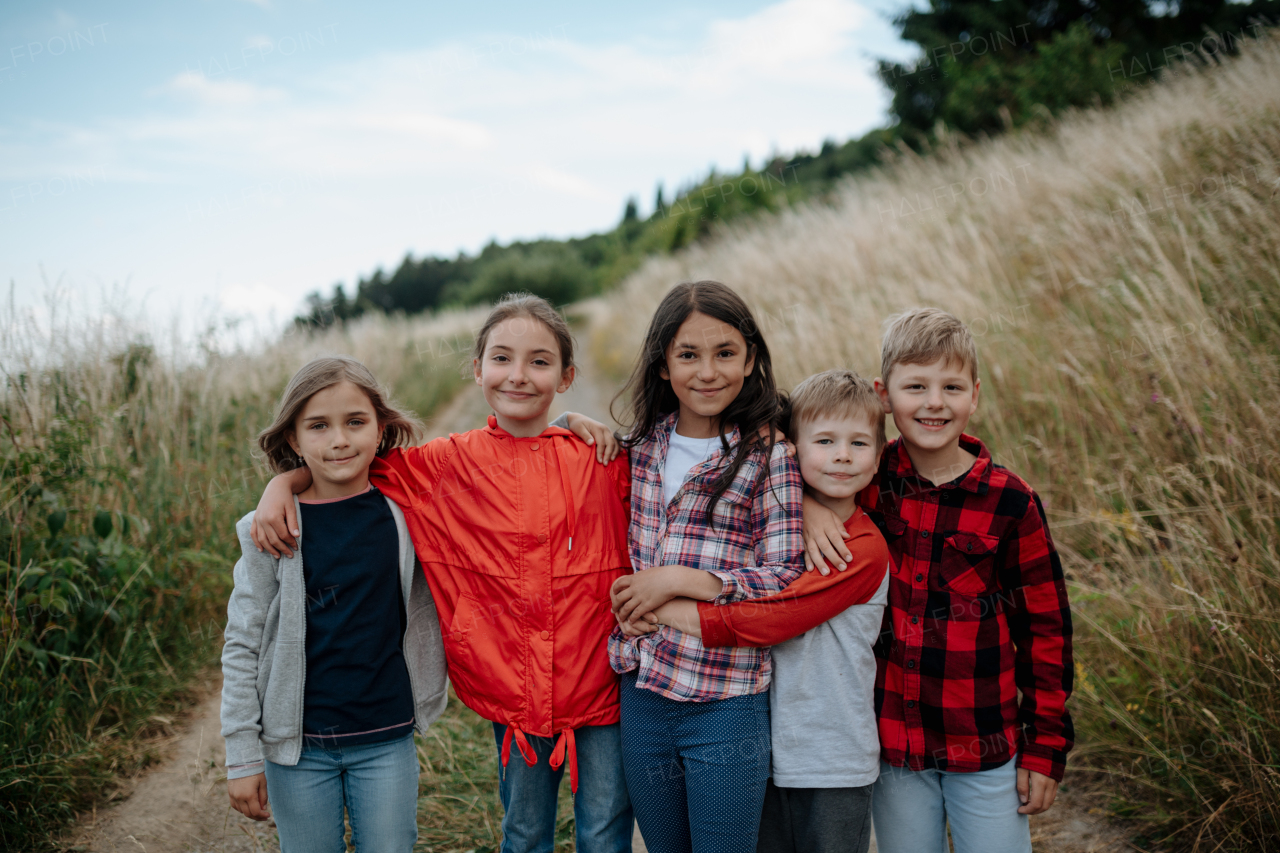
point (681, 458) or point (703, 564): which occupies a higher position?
point (681, 458)

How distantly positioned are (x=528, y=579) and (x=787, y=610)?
25.7 inches

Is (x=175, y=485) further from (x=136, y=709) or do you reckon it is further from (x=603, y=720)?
(x=603, y=720)

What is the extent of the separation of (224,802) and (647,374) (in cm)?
225

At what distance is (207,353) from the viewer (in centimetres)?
480

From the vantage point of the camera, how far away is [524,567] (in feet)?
5.89

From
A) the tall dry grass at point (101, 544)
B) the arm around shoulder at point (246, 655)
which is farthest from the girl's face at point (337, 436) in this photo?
the tall dry grass at point (101, 544)

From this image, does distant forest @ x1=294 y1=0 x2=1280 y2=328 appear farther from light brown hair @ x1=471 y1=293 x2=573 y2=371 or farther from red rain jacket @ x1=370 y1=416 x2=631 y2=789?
red rain jacket @ x1=370 y1=416 x2=631 y2=789

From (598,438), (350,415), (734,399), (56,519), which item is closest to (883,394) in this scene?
(734,399)

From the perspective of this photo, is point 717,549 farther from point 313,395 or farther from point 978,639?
point 313,395

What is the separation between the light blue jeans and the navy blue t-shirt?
1208 mm

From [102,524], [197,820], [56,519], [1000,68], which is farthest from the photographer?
[1000,68]

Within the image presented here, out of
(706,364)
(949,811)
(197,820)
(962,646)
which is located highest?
(706,364)

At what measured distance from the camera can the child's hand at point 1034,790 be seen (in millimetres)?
1597

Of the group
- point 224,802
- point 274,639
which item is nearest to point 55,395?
point 224,802
